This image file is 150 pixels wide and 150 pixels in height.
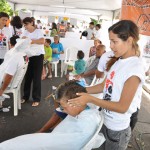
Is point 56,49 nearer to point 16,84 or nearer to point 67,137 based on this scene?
point 16,84

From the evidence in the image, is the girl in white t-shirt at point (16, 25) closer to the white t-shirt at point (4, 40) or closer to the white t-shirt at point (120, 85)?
the white t-shirt at point (4, 40)

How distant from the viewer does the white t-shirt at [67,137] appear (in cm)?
107

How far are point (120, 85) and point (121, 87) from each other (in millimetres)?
11

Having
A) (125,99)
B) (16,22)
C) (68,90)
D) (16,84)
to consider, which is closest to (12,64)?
(16,84)

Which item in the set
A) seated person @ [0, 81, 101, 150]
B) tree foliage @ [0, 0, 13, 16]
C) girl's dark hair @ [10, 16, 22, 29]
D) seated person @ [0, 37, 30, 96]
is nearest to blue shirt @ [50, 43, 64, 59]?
girl's dark hair @ [10, 16, 22, 29]

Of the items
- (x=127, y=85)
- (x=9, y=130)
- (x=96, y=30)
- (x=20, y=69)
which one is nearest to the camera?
(x=127, y=85)

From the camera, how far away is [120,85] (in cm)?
114

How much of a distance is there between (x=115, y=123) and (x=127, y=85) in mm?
252

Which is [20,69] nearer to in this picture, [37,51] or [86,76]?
[37,51]

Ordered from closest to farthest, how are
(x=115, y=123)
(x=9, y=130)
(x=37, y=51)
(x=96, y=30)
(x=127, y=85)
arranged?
(x=127, y=85), (x=115, y=123), (x=9, y=130), (x=37, y=51), (x=96, y=30)

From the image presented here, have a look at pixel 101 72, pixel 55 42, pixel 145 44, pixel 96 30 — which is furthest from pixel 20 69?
pixel 96 30

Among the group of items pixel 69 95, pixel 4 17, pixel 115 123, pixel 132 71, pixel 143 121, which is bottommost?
pixel 143 121

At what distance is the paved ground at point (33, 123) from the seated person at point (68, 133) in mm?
1622

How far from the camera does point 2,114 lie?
3.30 metres
